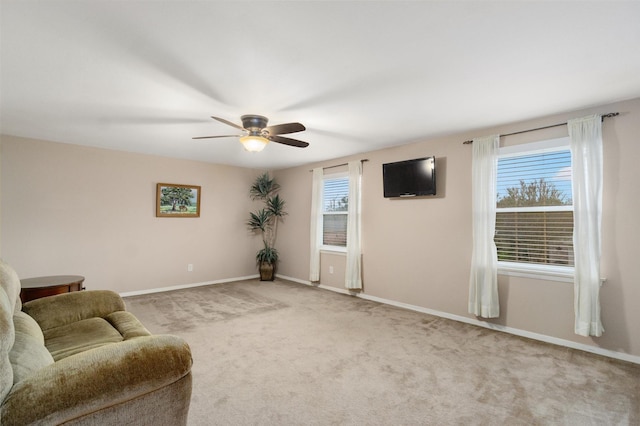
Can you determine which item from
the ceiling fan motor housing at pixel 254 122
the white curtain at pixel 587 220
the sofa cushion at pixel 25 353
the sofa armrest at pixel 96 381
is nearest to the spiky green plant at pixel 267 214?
the ceiling fan motor housing at pixel 254 122

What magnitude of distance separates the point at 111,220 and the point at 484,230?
5.24 m

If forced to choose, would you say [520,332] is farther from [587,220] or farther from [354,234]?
[354,234]

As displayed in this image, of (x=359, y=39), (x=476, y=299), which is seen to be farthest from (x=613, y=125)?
(x=359, y=39)

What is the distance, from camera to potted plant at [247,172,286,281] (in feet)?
20.0

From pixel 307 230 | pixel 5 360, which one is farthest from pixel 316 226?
pixel 5 360

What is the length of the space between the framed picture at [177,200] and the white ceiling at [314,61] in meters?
1.84

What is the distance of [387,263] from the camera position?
444cm

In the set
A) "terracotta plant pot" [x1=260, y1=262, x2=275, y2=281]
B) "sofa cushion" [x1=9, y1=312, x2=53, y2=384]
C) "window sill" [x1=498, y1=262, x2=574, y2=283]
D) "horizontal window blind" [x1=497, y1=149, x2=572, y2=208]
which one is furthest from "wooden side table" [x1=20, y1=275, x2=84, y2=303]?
"horizontal window blind" [x1=497, y1=149, x2=572, y2=208]

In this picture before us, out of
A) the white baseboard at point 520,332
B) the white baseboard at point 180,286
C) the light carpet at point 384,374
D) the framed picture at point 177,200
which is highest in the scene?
the framed picture at point 177,200

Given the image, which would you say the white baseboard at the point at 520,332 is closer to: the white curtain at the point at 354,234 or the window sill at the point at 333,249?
the white curtain at the point at 354,234

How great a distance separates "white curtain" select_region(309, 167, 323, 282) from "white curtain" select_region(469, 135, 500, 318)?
106 inches

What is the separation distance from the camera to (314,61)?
207cm

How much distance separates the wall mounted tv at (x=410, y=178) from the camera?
390 cm

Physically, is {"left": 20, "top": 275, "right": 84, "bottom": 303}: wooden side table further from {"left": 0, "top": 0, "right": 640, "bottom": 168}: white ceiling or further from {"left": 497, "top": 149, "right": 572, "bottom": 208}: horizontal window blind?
{"left": 497, "top": 149, "right": 572, "bottom": 208}: horizontal window blind
